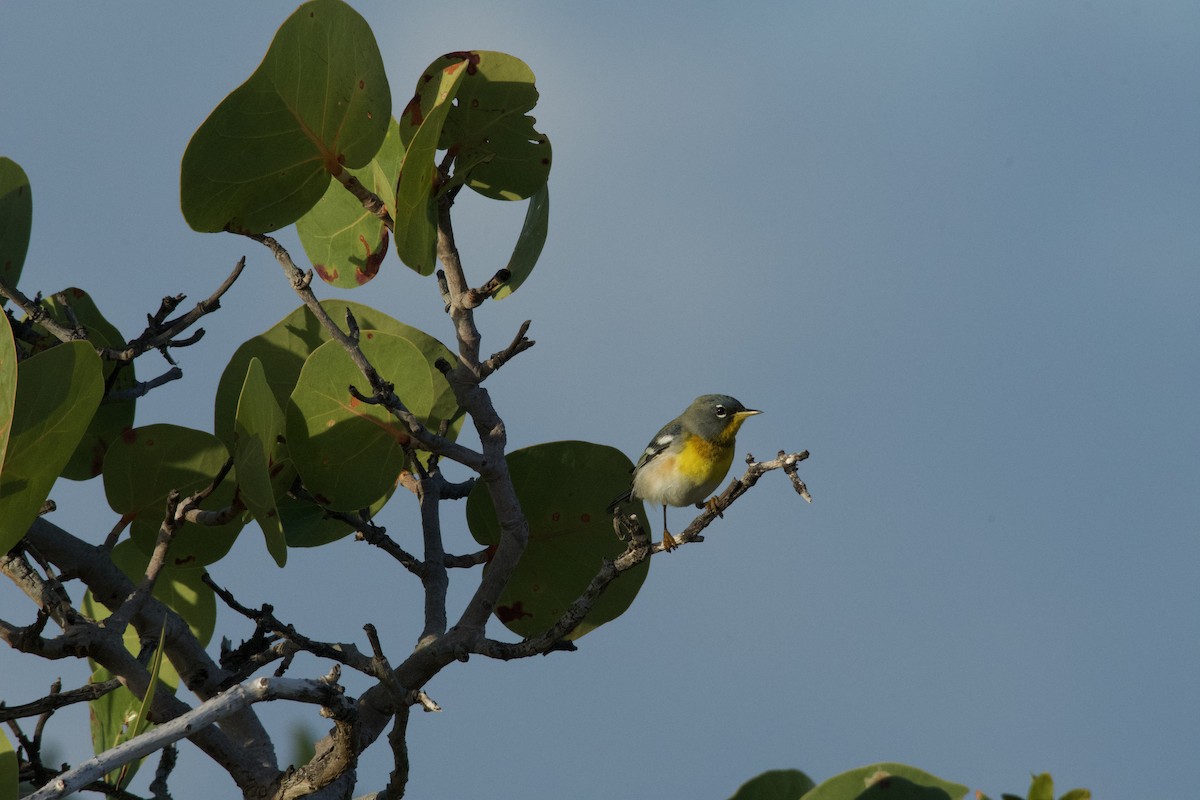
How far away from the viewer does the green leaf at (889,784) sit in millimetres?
2527

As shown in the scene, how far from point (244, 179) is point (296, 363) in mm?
809

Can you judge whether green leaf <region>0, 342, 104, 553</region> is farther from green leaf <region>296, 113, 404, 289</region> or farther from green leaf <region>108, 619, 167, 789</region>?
green leaf <region>296, 113, 404, 289</region>

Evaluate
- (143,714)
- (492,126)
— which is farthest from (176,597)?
(492,126)

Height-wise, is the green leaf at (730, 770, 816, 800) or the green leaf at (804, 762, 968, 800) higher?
the green leaf at (730, 770, 816, 800)

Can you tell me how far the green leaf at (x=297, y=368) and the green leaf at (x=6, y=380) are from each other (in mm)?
1169

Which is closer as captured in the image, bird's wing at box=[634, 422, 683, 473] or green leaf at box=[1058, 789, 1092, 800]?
green leaf at box=[1058, 789, 1092, 800]

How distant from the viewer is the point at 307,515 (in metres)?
4.27

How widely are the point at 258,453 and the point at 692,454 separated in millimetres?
2837

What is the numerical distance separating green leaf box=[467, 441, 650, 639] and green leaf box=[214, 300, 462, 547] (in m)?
0.38

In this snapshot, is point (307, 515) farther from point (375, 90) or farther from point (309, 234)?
point (375, 90)

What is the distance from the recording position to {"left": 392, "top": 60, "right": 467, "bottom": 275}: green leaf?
3.45 metres

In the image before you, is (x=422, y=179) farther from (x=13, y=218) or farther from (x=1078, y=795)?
(x=1078, y=795)

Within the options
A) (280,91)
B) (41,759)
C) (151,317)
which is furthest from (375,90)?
(41,759)

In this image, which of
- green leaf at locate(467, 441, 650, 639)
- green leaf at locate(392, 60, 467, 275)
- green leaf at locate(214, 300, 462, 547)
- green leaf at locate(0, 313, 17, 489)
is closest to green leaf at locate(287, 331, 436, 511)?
green leaf at locate(214, 300, 462, 547)
